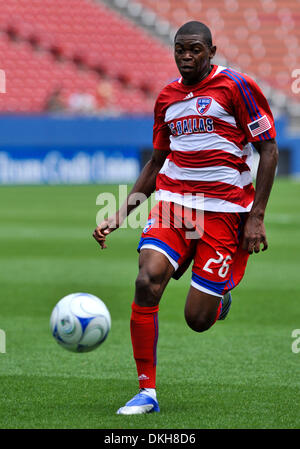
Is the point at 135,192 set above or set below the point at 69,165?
above

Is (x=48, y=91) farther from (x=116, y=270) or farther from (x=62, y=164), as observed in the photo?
(x=116, y=270)

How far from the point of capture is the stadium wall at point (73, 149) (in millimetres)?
22391

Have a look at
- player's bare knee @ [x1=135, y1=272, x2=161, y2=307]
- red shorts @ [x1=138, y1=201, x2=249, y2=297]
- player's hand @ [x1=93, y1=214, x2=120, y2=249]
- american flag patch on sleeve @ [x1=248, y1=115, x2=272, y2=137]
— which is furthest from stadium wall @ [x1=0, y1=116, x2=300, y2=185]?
player's bare knee @ [x1=135, y1=272, x2=161, y2=307]

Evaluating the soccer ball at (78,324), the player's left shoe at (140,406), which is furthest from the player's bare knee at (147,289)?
the soccer ball at (78,324)

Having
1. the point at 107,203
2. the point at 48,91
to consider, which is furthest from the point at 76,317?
the point at 48,91

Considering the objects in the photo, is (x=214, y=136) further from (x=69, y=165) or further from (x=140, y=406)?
(x=69, y=165)

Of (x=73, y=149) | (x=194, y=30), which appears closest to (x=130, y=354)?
(x=194, y=30)

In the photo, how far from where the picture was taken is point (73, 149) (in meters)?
22.6

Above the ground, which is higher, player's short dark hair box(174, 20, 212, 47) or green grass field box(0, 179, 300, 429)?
player's short dark hair box(174, 20, 212, 47)

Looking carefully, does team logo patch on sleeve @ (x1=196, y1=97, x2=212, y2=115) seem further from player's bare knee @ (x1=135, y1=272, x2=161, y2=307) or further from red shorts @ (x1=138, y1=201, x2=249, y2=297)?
player's bare knee @ (x1=135, y1=272, x2=161, y2=307)

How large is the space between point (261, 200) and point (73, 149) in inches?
714

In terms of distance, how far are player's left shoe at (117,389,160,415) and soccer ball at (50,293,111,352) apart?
2.17 ft

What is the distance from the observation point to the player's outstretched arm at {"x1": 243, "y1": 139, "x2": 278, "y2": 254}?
4.69 meters

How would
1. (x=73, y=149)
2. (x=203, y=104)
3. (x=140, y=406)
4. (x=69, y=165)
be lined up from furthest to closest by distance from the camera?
1. (x=69, y=165)
2. (x=73, y=149)
3. (x=203, y=104)
4. (x=140, y=406)
